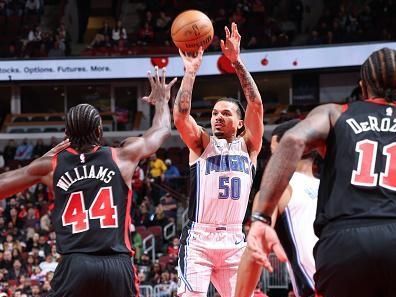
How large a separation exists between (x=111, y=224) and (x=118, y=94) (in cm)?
2217

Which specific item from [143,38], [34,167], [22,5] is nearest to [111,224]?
[34,167]

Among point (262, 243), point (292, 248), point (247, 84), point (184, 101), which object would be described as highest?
point (247, 84)

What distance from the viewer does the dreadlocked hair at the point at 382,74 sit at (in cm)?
376

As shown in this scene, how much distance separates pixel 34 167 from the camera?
5324 millimetres

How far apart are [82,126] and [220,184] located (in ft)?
6.29

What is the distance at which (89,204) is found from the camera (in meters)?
5.21

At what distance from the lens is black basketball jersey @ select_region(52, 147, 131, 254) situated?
520 centimetres

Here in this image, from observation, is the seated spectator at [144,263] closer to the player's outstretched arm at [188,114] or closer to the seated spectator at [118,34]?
the player's outstretched arm at [188,114]

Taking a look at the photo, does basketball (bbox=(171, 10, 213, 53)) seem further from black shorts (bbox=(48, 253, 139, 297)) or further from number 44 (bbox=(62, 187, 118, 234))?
black shorts (bbox=(48, 253, 139, 297))

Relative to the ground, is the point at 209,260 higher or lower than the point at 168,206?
higher

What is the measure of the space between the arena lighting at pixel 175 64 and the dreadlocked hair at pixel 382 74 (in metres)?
19.0

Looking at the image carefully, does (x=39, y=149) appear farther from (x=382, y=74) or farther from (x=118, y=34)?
(x=382, y=74)

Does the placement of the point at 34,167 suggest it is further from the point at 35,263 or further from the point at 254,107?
the point at 35,263

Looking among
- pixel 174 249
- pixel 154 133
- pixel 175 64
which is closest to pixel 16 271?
pixel 174 249
